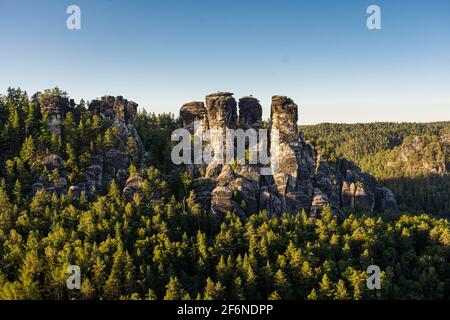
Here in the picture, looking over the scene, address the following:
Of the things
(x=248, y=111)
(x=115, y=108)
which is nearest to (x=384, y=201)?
(x=248, y=111)

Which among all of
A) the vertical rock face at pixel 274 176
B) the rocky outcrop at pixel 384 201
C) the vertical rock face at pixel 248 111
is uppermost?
the vertical rock face at pixel 248 111

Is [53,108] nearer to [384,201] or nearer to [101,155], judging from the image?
[101,155]

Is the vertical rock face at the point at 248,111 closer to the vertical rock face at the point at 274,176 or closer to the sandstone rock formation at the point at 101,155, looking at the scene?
the vertical rock face at the point at 274,176

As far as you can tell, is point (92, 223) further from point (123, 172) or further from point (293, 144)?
point (293, 144)

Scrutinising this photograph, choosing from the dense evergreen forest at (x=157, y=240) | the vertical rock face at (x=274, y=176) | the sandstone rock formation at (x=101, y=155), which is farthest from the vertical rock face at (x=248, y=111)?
the sandstone rock formation at (x=101, y=155)

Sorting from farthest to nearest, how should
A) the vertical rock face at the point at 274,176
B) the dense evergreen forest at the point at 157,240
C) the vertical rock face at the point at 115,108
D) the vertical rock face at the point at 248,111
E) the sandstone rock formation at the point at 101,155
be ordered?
the vertical rock face at the point at 248,111 < the vertical rock face at the point at 115,108 < the vertical rock face at the point at 274,176 < the sandstone rock formation at the point at 101,155 < the dense evergreen forest at the point at 157,240
